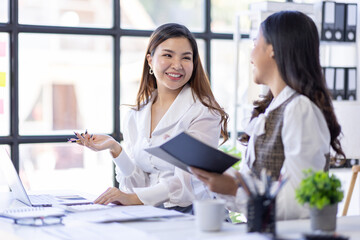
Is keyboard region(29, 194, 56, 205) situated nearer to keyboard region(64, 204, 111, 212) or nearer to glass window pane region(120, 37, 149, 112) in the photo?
keyboard region(64, 204, 111, 212)

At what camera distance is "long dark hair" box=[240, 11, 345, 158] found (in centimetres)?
213

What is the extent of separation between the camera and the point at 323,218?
1.82 metres

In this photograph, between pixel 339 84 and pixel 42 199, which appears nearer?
pixel 42 199

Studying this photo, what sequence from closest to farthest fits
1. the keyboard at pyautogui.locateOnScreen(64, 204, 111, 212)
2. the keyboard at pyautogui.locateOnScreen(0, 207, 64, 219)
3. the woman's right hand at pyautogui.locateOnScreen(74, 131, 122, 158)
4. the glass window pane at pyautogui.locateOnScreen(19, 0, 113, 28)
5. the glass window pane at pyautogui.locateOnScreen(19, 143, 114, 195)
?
the keyboard at pyautogui.locateOnScreen(0, 207, 64, 219), the keyboard at pyautogui.locateOnScreen(64, 204, 111, 212), the woman's right hand at pyautogui.locateOnScreen(74, 131, 122, 158), the glass window pane at pyautogui.locateOnScreen(19, 0, 113, 28), the glass window pane at pyautogui.locateOnScreen(19, 143, 114, 195)

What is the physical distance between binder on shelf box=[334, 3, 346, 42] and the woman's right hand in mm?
2610

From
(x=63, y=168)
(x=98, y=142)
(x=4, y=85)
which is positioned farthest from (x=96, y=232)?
(x=63, y=168)

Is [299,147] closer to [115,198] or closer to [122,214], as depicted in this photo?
[122,214]

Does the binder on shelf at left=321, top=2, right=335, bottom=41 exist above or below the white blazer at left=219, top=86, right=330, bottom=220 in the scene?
above

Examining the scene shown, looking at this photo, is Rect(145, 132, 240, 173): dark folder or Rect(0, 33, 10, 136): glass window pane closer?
Rect(145, 132, 240, 173): dark folder

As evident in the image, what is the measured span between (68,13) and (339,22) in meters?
2.08

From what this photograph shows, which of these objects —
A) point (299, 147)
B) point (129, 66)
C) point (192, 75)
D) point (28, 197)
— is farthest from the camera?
point (129, 66)

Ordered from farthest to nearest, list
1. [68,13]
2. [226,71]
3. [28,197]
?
[226,71], [68,13], [28,197]

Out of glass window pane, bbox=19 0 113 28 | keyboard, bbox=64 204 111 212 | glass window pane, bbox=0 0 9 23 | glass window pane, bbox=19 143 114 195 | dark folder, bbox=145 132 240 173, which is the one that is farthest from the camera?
glass window pane, bbox=19 143 114 195

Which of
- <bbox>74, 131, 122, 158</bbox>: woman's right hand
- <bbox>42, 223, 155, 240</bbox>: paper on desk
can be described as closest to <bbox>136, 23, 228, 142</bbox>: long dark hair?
<bbox>74, 131, 122, 158</bbox>: woman's right hand
